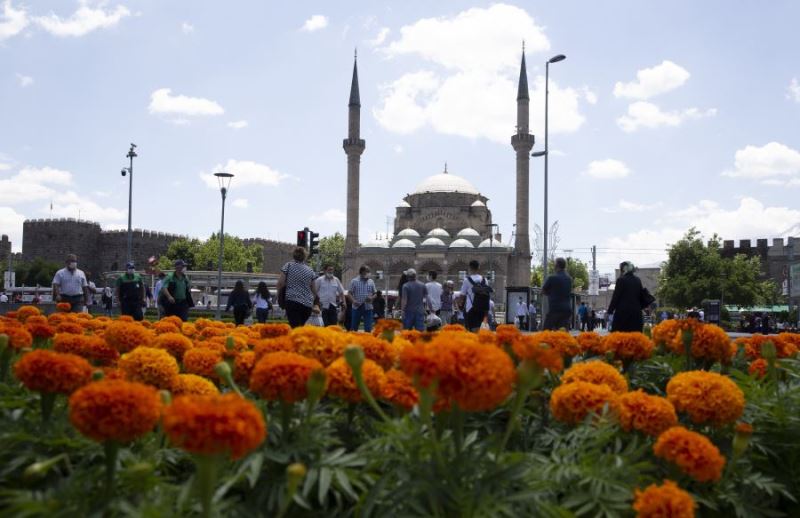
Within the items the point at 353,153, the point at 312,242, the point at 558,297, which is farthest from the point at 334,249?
the point at 558,297

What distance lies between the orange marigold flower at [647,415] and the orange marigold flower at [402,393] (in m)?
0.65

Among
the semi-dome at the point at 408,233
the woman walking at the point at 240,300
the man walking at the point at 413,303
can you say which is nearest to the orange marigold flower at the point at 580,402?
the man walking at the point at 413,303

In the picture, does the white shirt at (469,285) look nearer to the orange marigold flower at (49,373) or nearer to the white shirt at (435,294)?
the white shirt at (435,294)

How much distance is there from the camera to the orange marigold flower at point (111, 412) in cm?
164

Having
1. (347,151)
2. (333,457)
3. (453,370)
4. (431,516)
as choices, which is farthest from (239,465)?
(347,151)

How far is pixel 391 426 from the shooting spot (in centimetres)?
196

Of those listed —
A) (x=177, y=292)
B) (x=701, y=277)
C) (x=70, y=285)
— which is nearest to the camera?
(x=177, y=292)

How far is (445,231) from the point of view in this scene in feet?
231

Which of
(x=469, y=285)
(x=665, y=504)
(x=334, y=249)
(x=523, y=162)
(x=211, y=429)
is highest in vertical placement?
(x=523, y=162)

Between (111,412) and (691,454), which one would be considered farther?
(691,454)

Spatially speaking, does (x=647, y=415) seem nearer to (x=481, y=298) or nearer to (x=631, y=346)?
(x=631, y=346)

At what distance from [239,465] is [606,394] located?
1215 millimetres

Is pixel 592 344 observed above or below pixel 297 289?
below

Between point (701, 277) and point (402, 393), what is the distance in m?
47.4
